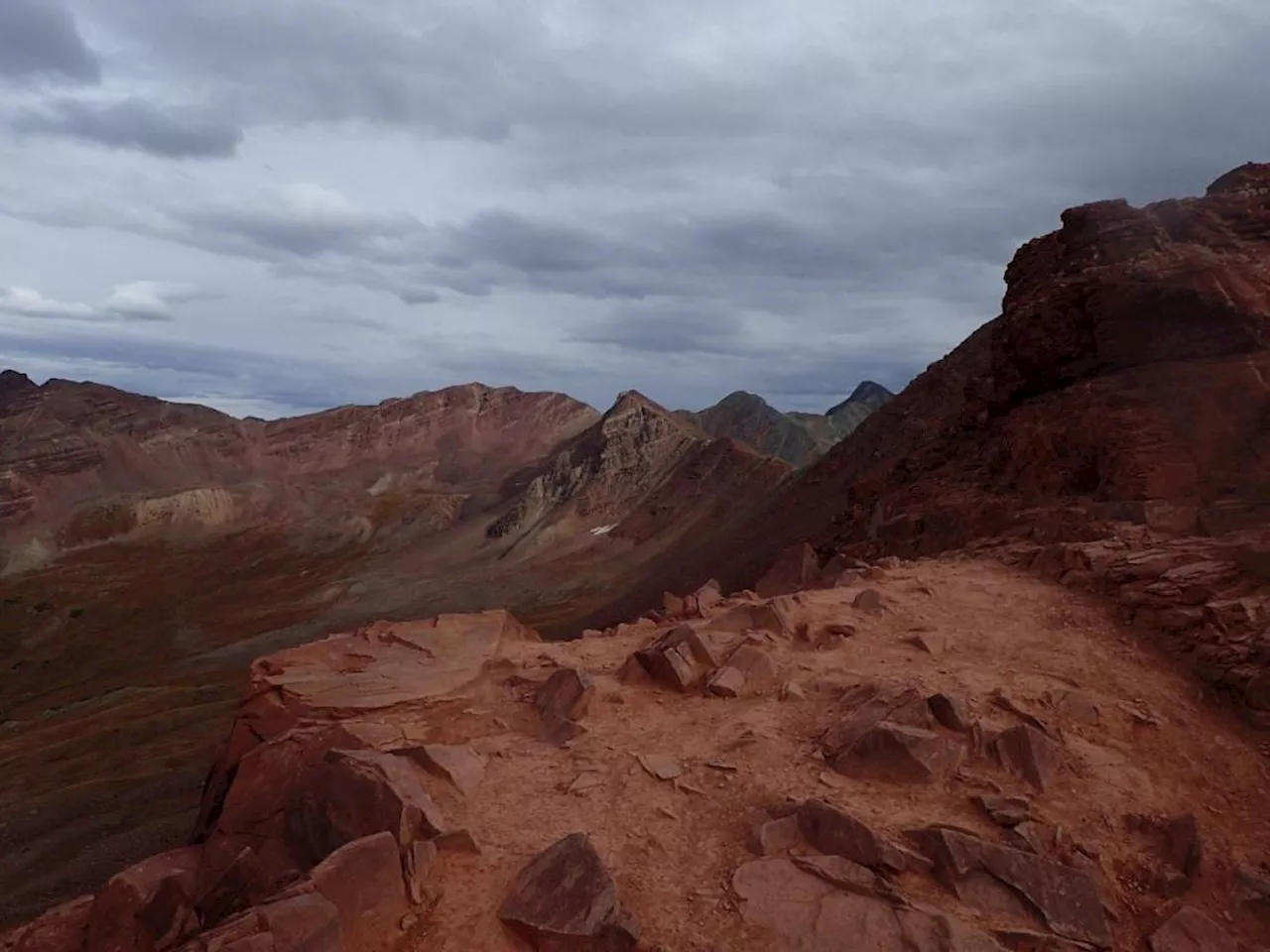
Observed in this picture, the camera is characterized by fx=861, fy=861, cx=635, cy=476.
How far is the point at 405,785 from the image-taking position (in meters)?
7.97

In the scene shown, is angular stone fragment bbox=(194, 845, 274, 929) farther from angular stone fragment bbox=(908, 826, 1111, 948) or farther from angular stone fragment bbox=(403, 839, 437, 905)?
angular stone fragment bbox=(908, 826, 1111, 948)

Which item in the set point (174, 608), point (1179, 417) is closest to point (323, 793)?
point (1179, 417)

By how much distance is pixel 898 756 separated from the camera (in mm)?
8469

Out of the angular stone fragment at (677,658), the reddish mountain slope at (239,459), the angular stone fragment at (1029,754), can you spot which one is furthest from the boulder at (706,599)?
the reddish mountain slope at (239,459)

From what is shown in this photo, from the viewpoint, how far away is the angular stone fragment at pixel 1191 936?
6770 millimetres

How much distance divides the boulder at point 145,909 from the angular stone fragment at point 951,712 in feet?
24.6

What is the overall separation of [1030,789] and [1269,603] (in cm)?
505

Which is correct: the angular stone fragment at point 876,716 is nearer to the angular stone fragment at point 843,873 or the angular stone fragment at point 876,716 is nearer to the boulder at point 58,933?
the angular stone fragment at point 843,873

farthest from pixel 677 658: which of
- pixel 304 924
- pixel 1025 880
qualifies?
pixel 304 924

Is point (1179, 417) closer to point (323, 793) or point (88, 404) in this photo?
point (323, 793)

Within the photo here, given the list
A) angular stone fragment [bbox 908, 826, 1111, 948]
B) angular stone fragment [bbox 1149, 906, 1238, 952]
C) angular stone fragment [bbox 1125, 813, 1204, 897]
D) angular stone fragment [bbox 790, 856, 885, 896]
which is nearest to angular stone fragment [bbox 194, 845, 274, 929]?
angular stone fragment [bbox 790, 856, 885, 896]

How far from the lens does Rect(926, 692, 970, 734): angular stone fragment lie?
898 centimetres

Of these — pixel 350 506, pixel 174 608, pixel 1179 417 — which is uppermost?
pixel 1179 417

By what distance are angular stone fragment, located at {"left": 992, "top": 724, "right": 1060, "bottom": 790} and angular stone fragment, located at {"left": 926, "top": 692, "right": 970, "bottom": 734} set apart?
343 mm
